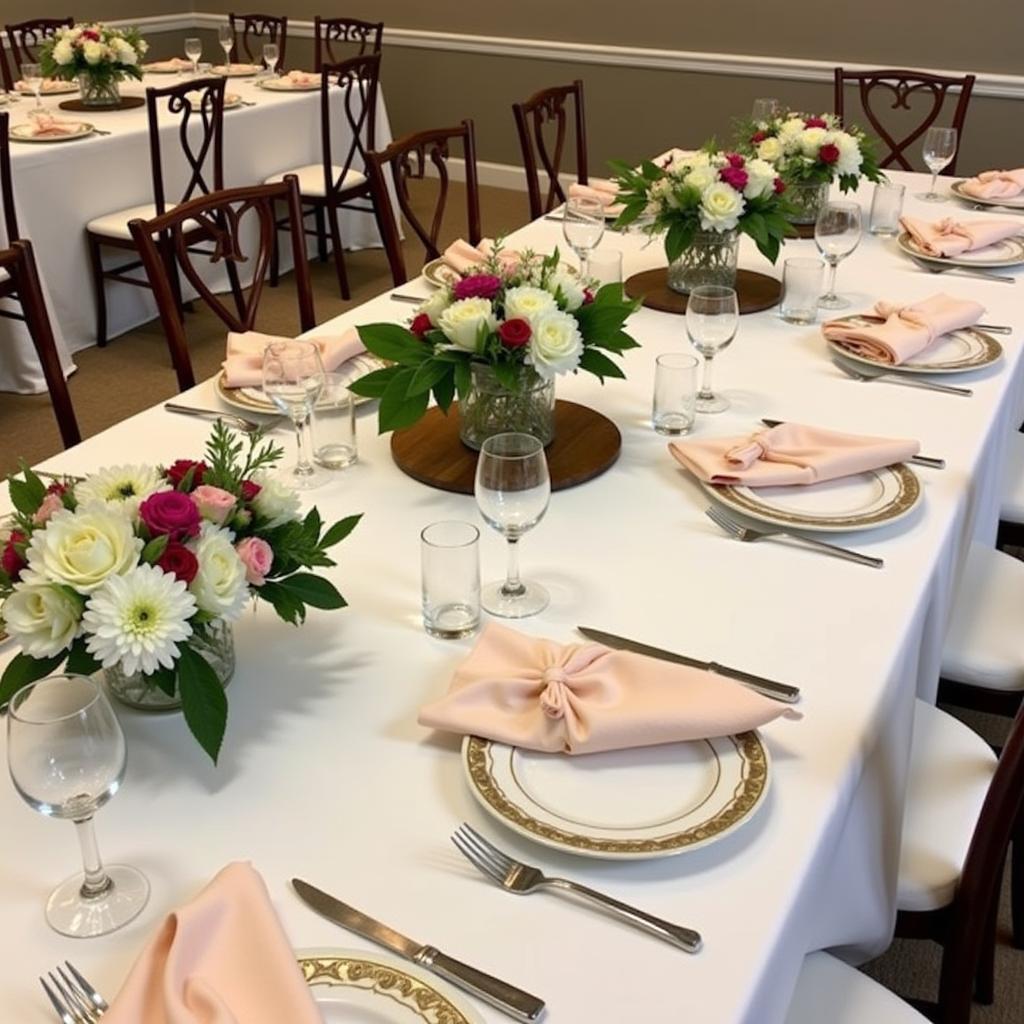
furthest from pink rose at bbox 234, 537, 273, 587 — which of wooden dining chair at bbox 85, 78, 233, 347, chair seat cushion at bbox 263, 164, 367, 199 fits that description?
chair seat cushion at bbox 263, 164, 367, 199

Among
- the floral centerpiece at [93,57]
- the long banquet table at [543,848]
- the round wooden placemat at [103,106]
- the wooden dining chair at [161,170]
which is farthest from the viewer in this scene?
the round wooden placemat at [103,106]

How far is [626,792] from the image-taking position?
0.97 m

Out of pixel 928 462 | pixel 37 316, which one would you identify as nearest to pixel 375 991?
pixel 928 462

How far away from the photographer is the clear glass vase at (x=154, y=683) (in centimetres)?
106

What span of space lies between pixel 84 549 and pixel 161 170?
331 cm

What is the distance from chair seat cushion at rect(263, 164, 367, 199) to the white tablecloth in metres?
0.04

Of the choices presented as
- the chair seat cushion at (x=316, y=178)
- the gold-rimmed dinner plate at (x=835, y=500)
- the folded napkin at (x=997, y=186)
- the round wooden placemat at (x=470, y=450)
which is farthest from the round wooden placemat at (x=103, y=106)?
the gold-rimmed dinner plate at (x=835, y=500)

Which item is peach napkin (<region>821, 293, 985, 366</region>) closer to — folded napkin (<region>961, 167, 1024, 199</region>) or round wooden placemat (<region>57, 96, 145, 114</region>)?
folded napkin (<region>961, 167, 1024, 199</region>)

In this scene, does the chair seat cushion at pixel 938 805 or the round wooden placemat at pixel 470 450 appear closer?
the chair seat cushion at pixel 938 805

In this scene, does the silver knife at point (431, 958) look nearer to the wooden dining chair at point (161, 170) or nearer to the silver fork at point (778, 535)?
the silver fork at point (778, 535)

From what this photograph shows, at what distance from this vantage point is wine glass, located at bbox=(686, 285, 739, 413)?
165 cm

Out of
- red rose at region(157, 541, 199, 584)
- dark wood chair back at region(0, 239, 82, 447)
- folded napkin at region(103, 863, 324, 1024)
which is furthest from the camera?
dark wood chair back at region(0, 239, 82, 447)

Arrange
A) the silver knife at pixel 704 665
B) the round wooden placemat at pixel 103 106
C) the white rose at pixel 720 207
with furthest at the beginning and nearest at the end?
the round wooden placemat at pixel 103 106 → the white rose at pixel 720 207 → the silver knife at pixel 704 665

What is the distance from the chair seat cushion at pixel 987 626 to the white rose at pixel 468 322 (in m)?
0.87
